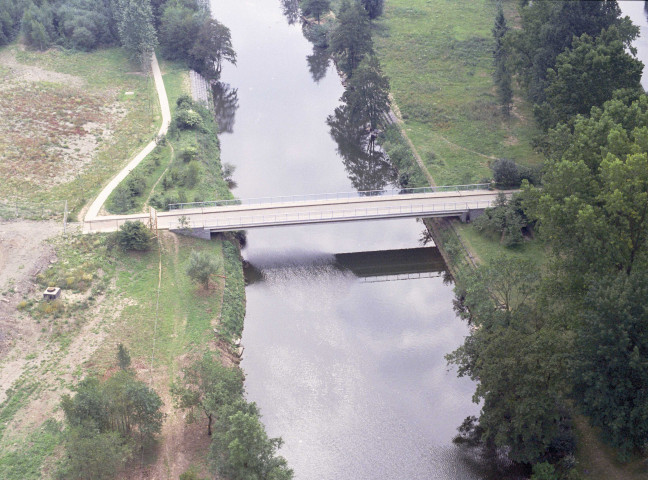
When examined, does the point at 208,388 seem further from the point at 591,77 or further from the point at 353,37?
the point at 353,37

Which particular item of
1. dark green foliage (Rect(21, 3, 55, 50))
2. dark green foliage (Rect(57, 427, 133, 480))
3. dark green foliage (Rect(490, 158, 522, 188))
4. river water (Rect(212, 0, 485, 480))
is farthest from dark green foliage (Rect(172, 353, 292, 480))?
dark green foliage (Rect(21, 3, 55, 50))

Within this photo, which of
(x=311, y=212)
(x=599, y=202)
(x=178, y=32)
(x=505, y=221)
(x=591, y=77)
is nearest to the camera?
(x=599, y=202)

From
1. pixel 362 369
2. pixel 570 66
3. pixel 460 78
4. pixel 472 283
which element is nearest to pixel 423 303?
pixel 472 283

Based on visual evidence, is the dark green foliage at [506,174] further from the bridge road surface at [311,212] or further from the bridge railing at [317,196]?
the bridge road surface at [311,212]

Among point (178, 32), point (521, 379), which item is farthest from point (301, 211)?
point (178, 32)

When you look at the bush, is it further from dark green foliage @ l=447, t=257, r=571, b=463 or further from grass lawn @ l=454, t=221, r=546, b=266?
dark green foliage @ l=447, t=257, r=571, b=463

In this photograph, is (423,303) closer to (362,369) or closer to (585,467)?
(362,369)
